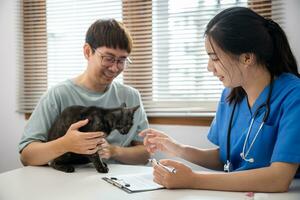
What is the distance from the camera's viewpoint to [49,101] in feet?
5.23

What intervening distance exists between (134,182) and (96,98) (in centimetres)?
57

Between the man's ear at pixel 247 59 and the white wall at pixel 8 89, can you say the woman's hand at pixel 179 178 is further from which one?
the white wall at pixel 8 89

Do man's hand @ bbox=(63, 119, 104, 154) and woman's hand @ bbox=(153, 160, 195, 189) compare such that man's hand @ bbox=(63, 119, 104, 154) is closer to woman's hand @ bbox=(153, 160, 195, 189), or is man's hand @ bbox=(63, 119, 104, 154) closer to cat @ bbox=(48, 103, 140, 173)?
cat @ bbox=(48, 103, 140, 173)

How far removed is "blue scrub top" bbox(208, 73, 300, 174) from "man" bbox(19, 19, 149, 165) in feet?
1.57

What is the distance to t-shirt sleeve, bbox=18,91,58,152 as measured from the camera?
1549 mm

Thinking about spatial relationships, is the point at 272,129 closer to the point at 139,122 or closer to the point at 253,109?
the point at 253,109

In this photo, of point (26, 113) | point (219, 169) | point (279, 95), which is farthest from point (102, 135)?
point (26, 113)

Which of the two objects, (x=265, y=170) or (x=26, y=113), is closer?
(x=265, y=170)

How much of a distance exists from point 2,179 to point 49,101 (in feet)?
1.41

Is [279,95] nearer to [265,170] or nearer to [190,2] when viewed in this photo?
[265,170]

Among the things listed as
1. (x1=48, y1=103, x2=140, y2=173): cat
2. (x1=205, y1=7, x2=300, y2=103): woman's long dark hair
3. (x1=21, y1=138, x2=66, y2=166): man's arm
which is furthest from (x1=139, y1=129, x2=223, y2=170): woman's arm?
(x1=205, y1=7, x2=300, y2=103): woman's long dark hair

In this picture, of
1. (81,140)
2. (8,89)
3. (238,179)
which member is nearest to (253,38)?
(238,179)

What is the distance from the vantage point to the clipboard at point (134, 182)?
1.14 m

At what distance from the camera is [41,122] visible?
156cm
